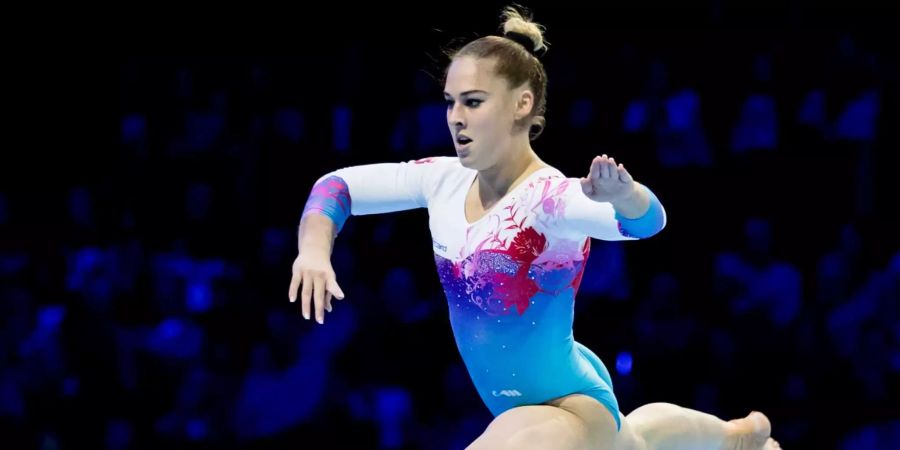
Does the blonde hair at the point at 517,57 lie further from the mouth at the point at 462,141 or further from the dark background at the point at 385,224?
the dark background at the point at 385,224

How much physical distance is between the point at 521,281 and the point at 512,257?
7cm

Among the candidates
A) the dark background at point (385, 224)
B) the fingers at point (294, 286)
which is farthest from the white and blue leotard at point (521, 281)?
the dark background at point (385, 224)

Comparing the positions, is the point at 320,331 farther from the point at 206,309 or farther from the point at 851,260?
the point at 851,260

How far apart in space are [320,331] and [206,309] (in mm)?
574

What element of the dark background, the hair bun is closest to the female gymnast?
the hair bun

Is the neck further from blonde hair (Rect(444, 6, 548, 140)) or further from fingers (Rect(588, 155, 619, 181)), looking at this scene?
fingers (Rect(588, 155, 619, 181))

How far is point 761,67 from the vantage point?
4672 mm

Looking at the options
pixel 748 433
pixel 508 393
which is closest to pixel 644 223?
pixel 508 393

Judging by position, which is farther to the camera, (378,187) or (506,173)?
(378,187)

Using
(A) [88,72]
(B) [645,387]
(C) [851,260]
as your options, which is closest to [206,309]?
(A) [88,72]

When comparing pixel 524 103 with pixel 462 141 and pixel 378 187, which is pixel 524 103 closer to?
pixel 462 141

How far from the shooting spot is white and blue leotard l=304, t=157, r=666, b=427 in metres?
2.64

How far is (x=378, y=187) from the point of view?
307 cm

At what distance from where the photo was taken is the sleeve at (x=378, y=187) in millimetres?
3018
